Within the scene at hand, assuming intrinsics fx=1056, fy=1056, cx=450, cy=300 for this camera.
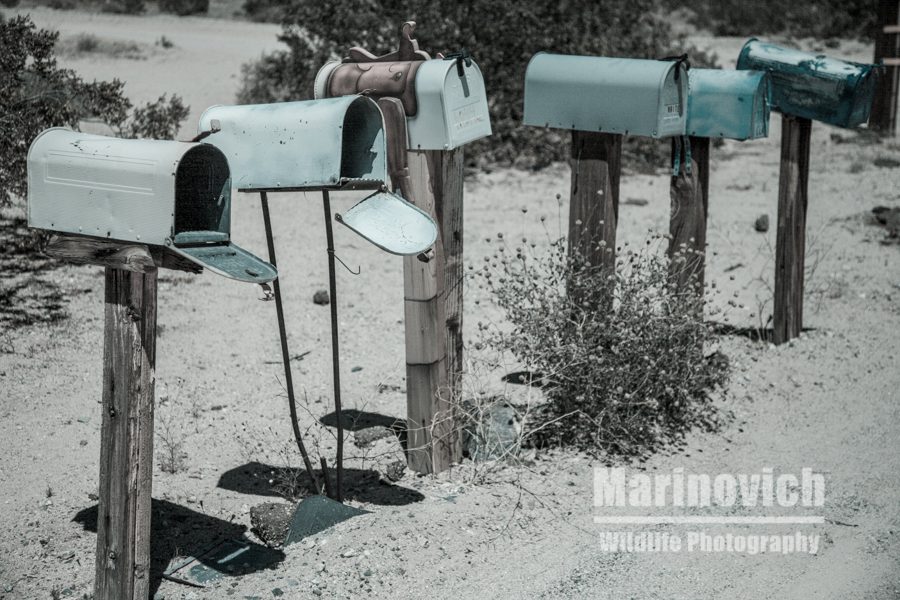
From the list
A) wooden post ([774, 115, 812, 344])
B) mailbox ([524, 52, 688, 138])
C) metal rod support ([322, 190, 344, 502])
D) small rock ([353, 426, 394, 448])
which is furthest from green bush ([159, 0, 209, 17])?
metal rod support ([322, 190, 344, 502])

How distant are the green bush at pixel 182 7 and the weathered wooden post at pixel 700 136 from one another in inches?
681

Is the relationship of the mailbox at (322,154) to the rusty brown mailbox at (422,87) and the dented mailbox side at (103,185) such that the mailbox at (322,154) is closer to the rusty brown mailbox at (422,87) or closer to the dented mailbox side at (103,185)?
the rusty brown mailbox at (422,87)

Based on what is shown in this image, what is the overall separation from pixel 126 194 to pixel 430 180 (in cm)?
135

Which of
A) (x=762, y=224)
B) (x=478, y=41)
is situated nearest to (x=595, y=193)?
(x=762, y=224)

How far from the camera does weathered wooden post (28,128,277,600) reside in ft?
9.21

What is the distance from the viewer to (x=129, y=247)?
2859mm

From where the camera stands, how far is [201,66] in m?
12.9

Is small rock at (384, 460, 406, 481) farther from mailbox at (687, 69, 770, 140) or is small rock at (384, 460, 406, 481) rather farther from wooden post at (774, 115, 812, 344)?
wooden post at (774, 115, 812, 344)

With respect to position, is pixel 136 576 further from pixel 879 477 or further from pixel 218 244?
pixel 879 477

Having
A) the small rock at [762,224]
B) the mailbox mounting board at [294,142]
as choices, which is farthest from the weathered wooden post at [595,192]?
the small rock at [762,224]

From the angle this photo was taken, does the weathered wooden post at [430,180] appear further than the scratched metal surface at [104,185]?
Yes

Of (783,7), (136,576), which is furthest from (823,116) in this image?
(783,7)

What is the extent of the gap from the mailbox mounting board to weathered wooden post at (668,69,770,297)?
6.06ft

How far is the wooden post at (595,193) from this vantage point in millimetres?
4711
